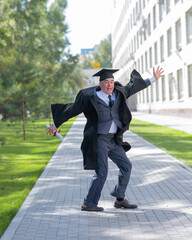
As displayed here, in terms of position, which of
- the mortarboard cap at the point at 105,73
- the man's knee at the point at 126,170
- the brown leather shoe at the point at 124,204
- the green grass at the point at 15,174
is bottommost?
the green grass at the point at 15,174

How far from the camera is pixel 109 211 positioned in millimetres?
5473

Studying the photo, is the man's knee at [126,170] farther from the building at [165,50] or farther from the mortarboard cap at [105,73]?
the building at [165,50]

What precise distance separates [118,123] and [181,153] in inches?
260

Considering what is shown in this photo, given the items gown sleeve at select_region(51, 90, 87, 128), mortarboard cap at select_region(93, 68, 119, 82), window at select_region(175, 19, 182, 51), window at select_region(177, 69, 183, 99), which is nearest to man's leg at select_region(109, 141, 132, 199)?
gown sleeve at select_region(51, 90, 87, 128)

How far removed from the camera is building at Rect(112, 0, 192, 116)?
29441 millimetres

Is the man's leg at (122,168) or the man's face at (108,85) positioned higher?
the man's face at (108,85)

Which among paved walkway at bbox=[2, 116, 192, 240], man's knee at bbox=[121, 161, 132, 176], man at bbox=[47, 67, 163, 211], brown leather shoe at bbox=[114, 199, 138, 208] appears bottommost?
paved walkway at bbox=[2, 116, 192, 240]

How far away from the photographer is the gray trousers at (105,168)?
540 centimetres

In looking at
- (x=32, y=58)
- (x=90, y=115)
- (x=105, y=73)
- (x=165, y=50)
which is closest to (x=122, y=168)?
(x=90, y=115)

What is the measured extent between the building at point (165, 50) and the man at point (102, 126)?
2386cm

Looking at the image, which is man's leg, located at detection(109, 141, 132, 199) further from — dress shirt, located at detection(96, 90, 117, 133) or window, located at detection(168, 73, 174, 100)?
window, located at detection(168, 73, 174, 100)

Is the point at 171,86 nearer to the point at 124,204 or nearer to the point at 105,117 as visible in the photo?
the point at 124,204

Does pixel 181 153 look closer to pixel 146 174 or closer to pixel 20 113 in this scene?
pixel 146 174

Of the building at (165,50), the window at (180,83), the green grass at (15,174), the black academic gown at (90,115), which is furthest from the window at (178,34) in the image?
the black academic gown at (90,115)
